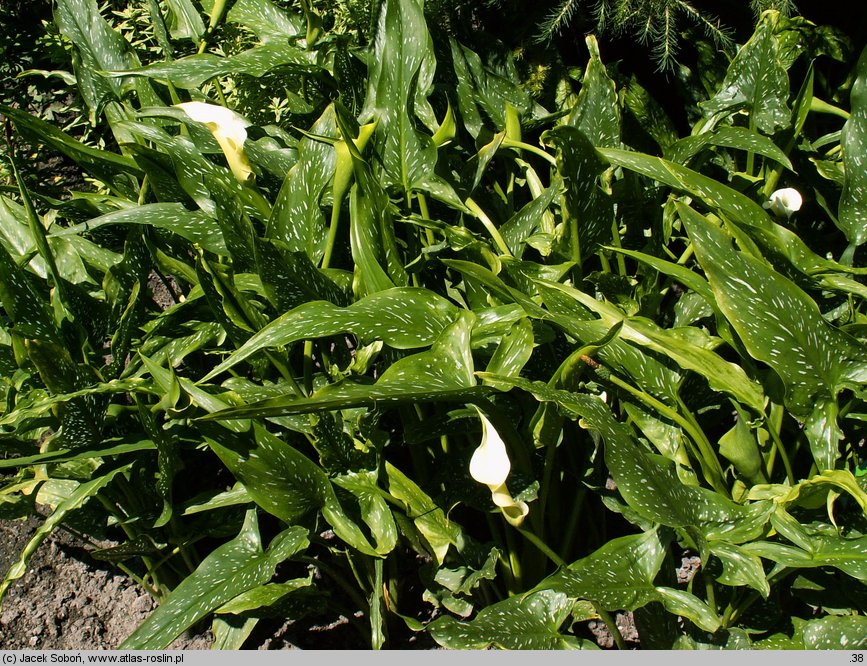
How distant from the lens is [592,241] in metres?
1.65

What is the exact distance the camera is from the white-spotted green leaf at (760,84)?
1720 mm

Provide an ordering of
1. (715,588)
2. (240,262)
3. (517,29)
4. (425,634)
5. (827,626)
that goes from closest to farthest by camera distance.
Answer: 1. (827,626)
2. (715,588)
3. (240,262)
4. (425,634)
5. (517,29)

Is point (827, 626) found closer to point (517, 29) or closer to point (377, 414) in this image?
point (377, 414)

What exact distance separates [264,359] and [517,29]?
124 centimetres

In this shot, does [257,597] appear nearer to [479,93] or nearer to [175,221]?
[175,221]

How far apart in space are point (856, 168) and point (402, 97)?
87 centimetres

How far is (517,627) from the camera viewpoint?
49.3 inches

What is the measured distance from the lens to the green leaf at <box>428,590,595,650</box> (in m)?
1.22

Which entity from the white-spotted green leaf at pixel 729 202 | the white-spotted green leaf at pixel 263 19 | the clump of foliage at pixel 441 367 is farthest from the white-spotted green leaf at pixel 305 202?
the white-spotted green leaf at pixel 263 19

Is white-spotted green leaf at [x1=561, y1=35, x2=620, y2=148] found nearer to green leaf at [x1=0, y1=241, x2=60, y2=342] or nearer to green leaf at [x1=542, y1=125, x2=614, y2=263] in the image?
green leaf at [x1=542, y1=125, x2=614, y2=263]

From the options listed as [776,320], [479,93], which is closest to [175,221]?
[479,93]

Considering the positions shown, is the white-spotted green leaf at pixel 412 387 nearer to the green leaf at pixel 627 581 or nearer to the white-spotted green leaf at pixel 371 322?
the white-spotted green leaf at pixel 371 322

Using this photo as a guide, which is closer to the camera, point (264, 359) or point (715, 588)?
point (715, 588)

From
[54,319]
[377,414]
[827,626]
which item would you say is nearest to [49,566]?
[54,319]
